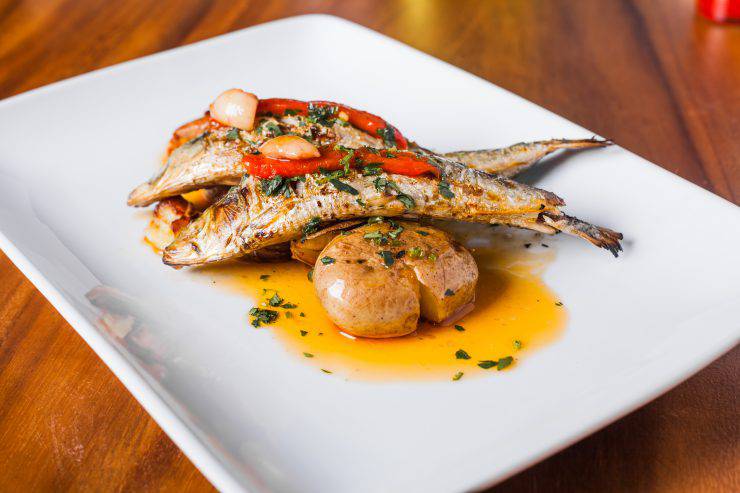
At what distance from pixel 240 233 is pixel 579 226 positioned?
4.30 ft

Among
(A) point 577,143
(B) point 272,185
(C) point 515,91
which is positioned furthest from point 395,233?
(C) point 515,91

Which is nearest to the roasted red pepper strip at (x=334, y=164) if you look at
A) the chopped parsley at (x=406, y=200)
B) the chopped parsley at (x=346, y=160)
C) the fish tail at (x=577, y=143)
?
the chopped parsley at (x=346, y=160)

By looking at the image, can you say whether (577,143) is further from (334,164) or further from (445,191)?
(334,164)

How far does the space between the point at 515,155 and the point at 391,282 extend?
1001 millimetres

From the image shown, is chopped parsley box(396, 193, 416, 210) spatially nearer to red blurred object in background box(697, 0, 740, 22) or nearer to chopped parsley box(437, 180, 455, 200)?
chopped parsley box(437, 180, 455, 200)

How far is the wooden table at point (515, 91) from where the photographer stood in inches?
85.0

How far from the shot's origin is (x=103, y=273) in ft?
9.61

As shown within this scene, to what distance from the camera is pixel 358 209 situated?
9.07 feet

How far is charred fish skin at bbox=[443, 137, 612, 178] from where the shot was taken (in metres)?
3.19

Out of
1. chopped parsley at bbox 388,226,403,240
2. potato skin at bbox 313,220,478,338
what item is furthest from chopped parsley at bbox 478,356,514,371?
chopped parsley at bbox 388,226,403,240

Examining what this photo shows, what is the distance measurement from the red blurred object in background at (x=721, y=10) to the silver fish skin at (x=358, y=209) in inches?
127

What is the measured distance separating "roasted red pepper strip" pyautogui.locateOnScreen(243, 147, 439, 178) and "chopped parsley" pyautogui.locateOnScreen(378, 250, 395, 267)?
1.18 ft

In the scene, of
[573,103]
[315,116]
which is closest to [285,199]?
[315,116]

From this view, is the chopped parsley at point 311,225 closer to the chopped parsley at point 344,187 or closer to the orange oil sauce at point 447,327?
the chopped parsley at point 344,187
